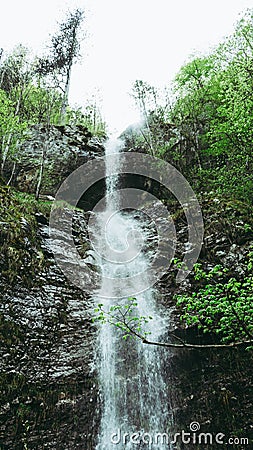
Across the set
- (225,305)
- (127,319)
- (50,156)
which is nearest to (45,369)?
(127,319)

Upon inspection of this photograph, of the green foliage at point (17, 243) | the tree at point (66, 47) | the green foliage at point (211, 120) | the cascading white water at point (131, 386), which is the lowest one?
the cascading white water at point (131, 386)

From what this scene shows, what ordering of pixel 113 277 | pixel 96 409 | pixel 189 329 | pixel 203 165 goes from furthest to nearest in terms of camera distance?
pixel 203 165 → pixel 113 277 → pixel 189 329 → pixel 96 409

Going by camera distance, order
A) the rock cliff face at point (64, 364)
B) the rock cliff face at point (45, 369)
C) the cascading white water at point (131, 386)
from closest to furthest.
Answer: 1. the rock cliff face at point (45, 369)
2. the rock cliff face at point (64, 364)
3. the cascading white water at point (131, 386)

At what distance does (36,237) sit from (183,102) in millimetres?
10600

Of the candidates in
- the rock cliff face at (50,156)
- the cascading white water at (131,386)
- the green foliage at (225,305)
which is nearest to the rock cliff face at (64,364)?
the cascading white water at (131,386)

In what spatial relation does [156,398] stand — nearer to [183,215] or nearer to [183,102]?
[183,215]

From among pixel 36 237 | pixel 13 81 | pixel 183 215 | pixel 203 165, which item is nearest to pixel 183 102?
pixel 203 165

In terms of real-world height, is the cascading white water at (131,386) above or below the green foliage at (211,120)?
below

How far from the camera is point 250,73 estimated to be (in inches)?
419

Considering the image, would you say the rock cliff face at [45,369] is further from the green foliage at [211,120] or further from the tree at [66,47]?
the tree at [66,47]

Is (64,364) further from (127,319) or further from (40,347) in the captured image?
(127,319)

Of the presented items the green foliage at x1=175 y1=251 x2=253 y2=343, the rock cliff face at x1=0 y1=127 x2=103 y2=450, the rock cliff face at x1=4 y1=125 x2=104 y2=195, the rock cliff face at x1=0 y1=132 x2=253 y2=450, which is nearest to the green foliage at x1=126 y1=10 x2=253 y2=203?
the rock cliff face at x1=4 y1=125 x2=104 y2=195

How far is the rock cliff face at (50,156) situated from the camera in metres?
15.9

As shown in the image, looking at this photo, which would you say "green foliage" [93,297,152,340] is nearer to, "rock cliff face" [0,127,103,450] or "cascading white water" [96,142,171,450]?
"cascading white water" [96,142,171,450]
